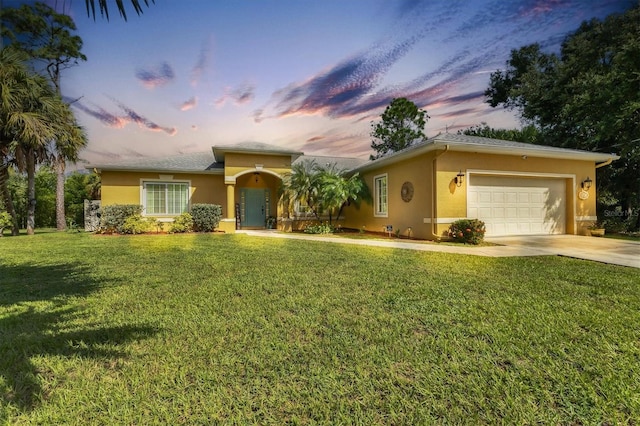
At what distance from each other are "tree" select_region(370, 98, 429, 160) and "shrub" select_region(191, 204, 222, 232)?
Answer: 16.7 meters

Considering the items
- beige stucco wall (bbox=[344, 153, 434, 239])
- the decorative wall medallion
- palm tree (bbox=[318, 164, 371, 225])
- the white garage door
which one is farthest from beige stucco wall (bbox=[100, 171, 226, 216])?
the white garage door

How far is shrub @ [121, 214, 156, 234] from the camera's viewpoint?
13180 millimetres

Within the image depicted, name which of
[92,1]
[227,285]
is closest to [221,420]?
[227,285]

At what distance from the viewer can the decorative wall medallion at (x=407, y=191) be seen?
11.7m

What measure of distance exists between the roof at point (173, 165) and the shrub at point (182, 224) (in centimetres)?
243

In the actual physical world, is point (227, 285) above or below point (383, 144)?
below

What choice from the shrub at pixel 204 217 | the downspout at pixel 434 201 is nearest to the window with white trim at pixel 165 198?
the shrub at pixel 204 217

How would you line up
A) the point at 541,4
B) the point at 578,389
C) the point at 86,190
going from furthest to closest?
1. the point at 86,190
2. the point at 541,4
3. the point at 578,389

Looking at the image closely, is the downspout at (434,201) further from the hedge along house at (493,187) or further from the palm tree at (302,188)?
the palm tree at (302,188)

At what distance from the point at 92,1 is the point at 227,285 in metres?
3.60

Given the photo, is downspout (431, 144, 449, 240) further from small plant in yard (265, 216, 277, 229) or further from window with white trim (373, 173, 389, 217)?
small plant in yard (265, 216, 277, 229)

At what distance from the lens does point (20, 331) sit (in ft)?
9.91

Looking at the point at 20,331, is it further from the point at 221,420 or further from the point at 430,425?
the point at 430,425

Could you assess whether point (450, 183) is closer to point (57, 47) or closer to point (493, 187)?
point (493, 187)
